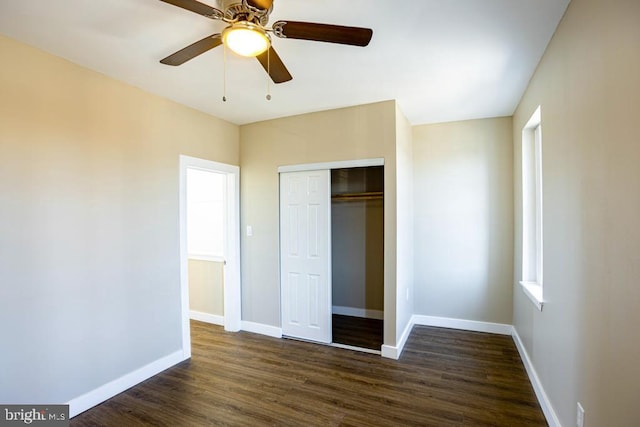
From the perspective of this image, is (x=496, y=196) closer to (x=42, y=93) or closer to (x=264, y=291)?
(x=264, y=291)

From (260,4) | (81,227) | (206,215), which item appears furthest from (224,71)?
(206,215)

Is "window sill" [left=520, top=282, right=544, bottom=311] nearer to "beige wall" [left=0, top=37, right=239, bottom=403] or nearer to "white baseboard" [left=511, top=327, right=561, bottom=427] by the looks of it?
"white baseboard" [left=511, top=327, right=561, bottom=427]

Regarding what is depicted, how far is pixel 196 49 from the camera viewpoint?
5.92 feet

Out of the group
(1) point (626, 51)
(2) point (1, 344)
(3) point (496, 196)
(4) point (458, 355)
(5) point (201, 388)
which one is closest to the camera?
(1) point (626, 51)

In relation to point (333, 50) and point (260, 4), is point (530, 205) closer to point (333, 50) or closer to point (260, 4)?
point (333, 50)

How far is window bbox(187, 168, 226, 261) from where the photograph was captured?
434 cm

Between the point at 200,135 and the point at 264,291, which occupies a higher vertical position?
the point at 200,135

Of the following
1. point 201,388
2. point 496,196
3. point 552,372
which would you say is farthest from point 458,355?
point 201,388

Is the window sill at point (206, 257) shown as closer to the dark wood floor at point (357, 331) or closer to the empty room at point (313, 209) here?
the empty room at point (313, 209)

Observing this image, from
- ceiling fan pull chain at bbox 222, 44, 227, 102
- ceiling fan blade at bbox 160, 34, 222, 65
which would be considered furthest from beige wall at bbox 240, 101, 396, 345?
ceiling fan blade at bbox 160, 34, 222, 65

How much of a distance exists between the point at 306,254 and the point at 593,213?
2705 mm

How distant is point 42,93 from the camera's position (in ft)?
7.30

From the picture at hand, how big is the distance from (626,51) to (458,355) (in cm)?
297

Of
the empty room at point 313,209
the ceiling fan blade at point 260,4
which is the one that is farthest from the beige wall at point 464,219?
the ceiling fan blade at point 260,4
